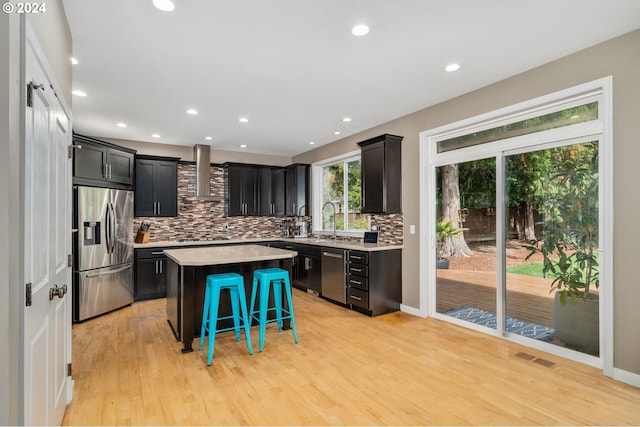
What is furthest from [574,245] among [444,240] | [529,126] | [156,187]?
[156,187]

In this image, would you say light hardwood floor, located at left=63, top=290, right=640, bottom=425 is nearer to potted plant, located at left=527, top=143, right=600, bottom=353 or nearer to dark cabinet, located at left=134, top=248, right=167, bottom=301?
potted plant, located at left=527, top=143, right=600, bottom=353

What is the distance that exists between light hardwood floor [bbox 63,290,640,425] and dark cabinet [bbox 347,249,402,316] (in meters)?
0.67

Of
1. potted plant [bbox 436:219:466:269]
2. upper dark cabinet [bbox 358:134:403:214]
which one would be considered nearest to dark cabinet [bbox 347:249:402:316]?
potted plant [bbox 436:219:466:269]

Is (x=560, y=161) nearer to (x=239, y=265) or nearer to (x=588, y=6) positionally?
(x=588, y=6)

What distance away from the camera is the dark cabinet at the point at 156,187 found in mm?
5527

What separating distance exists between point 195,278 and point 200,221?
3.22 metres

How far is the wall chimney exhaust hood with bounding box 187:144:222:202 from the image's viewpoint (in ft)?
19.7

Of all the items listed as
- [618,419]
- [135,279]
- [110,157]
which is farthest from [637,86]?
[135,279]

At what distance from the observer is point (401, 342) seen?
11.2 ft

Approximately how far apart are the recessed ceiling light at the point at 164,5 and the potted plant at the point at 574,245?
3480mm

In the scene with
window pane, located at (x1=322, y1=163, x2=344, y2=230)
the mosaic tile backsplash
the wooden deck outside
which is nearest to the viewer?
the wooden deck outside

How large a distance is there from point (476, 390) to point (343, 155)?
4.18 m

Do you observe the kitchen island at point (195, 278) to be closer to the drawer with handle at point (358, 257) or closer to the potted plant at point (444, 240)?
the drawer with handle at point (358, 257)

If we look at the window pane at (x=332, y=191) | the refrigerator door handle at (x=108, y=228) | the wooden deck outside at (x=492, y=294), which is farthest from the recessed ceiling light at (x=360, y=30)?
the refrigerator door handle at (x=108, y=228)
